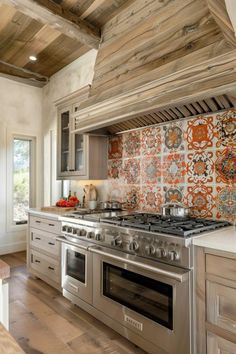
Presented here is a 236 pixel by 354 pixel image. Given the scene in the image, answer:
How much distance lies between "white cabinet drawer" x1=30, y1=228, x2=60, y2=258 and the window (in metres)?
1.38

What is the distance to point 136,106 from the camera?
2041mm

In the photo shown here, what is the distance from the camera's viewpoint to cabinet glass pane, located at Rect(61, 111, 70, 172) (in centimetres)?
364

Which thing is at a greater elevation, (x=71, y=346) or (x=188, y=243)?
(x=188, y=243)

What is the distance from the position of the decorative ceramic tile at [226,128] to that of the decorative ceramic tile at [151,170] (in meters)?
0.66

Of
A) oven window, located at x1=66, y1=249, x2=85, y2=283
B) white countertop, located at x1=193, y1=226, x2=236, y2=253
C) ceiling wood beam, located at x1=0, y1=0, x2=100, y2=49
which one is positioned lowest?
oven window, located at x1=66, y1=249, x2=85, y2=283

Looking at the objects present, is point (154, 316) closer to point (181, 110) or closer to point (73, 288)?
point (73, 288)

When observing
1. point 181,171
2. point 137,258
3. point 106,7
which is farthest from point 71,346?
point 106,7

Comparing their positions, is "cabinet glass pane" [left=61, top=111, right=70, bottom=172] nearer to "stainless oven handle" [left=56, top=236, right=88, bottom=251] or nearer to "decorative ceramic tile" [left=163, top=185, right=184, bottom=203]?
"stainless oven handle" [left=56, top=236, right=88, bottom=251]

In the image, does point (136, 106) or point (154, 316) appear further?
point (136, 106)

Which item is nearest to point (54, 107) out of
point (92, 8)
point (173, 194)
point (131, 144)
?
point (92, 8)

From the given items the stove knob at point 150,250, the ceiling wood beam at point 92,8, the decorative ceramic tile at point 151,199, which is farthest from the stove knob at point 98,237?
the ceiling wood beam at point 92,8

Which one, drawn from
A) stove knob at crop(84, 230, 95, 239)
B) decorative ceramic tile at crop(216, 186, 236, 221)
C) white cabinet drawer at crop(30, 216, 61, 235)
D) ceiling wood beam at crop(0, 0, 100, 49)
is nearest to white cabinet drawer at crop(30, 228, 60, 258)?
white cabinet drawer at crop(30, 216, 61, 235)

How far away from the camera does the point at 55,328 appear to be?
2197 millimetres

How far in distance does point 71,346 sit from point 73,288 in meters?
0.60
